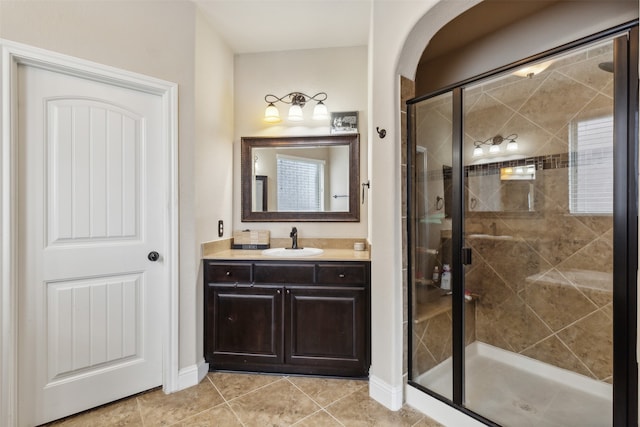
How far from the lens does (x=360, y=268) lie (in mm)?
2020

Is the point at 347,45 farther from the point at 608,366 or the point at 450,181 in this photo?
the point at 608,366

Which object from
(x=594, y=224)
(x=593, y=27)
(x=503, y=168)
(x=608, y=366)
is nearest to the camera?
(x=608, y=366)

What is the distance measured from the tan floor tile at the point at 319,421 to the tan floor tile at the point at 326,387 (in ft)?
0.29

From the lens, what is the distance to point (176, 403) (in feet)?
5.98

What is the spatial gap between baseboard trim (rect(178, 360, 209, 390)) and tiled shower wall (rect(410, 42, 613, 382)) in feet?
4.92

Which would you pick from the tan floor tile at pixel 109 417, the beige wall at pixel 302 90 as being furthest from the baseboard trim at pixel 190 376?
the beige wall at pixel 302 90

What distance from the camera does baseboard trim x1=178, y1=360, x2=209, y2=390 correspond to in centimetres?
196

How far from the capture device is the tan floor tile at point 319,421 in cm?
163

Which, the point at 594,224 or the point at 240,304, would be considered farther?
the point at 240,304

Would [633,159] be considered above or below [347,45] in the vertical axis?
below

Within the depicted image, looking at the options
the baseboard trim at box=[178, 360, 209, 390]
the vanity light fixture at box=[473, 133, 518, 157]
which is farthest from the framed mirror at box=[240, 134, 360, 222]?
the baseboard trim at box=[178, 360, 209, 390]

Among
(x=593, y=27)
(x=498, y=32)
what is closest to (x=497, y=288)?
(x=593, y=27)

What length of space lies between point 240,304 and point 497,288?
1.81 m

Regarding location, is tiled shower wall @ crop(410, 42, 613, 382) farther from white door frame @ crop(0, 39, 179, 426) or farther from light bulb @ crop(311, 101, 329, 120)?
white door frame @ crop(0, 39, 179, 426)
